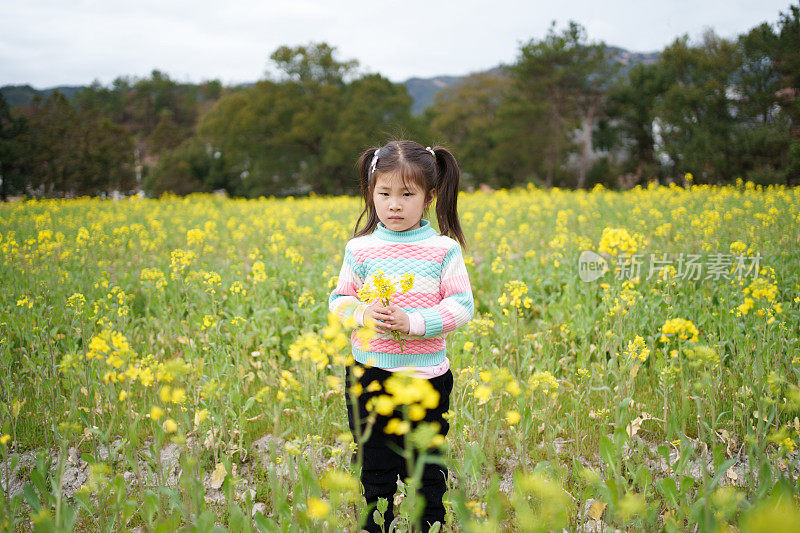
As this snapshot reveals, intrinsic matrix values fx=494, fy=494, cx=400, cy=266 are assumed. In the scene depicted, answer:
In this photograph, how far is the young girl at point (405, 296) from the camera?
178cm

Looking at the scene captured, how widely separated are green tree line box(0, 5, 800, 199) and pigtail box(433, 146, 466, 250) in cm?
1694

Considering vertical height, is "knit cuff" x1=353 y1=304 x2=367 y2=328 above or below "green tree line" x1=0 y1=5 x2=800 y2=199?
below

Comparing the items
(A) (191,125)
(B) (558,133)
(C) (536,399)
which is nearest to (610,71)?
(B) (558,133)

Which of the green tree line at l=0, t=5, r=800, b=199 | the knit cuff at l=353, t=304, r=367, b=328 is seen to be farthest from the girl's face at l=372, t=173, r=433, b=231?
the green tree line at l=0, t=5, r=800, b=199

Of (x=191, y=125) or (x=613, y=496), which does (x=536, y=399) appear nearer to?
(x=613, y=496)

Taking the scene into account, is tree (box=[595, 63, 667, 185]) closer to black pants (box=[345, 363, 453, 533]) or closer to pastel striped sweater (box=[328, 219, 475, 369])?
pastel striped sweater (box=[328, 219, 475, 369])

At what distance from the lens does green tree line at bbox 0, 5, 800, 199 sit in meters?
18.6

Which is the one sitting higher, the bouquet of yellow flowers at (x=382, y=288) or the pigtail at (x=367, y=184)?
the pigtail at (x=367, y=184)

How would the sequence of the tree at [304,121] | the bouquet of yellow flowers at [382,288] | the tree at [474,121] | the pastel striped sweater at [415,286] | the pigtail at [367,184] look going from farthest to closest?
the tree at [474,121], the tree at [304,121], the pigtail at [367,184], the pastel striped sweater at [415,286], the bouquet of yellow flowers at [382,288]

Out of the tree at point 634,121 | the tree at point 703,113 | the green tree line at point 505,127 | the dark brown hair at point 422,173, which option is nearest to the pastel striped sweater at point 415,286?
the dark brown hair at point 422,173

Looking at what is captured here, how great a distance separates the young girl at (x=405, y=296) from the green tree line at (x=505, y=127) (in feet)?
56.3

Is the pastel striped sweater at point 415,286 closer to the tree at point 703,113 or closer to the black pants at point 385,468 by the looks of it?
the black pants at point 385,468

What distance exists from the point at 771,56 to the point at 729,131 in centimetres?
333

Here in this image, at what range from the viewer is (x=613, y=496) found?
144 cm
